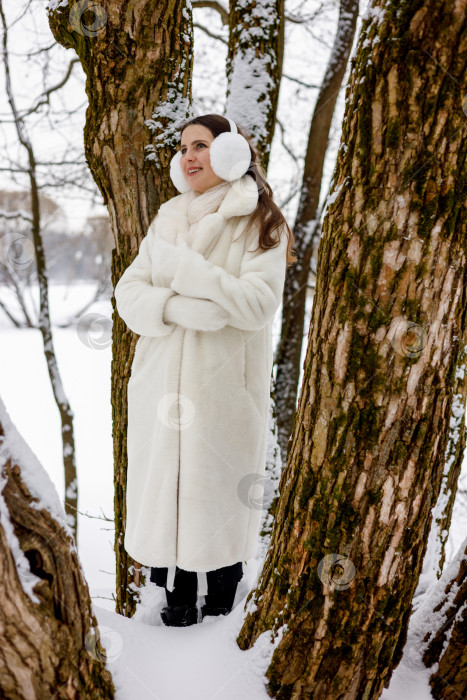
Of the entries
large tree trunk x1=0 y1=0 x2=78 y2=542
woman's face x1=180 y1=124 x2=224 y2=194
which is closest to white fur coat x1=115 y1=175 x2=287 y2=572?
woman's face x1=180 y1=124 x2=224 y2=194

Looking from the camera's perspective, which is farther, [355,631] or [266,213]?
[266,213]

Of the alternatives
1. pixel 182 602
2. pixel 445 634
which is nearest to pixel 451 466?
pixel 445 634

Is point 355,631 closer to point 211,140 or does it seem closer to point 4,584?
point 4,584

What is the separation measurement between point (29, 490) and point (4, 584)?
0.65 feet

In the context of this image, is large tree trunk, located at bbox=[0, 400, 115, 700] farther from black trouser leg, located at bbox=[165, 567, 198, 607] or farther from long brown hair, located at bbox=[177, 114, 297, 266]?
long brown hair, located at bbox=[177, 114, 297, 266]

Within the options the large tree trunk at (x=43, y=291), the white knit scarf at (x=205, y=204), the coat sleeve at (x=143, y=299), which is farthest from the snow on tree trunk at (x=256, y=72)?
the large tree trunk at (x=43, y=291)

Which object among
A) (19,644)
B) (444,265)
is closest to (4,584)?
(19,644)

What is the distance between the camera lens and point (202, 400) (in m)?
1.96

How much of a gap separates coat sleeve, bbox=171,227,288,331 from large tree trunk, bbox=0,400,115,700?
85cm

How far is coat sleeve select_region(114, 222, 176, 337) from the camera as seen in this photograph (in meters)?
1.91

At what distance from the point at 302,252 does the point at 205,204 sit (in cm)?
373

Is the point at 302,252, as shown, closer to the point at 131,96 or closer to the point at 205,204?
the point at 131,96

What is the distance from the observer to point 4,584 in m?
1.10

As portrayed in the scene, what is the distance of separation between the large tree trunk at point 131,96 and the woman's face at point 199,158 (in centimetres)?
31
